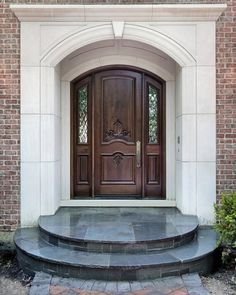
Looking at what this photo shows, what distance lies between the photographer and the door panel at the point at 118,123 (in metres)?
5.48

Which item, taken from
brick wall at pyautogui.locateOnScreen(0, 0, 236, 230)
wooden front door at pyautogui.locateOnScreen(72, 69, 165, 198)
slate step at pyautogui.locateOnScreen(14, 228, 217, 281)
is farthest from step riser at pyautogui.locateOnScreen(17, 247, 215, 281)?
wooden front door at pyautogui.locateOnScreen(72, 69, 165, 198)

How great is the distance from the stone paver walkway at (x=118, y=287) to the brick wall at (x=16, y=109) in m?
1.52

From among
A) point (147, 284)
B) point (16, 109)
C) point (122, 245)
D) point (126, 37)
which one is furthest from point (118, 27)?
point (147, 284)

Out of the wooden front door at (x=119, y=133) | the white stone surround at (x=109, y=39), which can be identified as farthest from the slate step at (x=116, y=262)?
the wooden front door at (x=119, y=133)

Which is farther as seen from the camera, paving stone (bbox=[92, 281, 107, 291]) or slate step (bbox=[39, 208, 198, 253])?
slate step (bbox=[39, 208, 198, 253])

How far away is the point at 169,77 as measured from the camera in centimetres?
532

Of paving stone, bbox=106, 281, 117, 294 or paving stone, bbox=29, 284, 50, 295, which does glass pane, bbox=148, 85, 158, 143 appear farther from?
paving stone, bbox=29, 284, 50, 295

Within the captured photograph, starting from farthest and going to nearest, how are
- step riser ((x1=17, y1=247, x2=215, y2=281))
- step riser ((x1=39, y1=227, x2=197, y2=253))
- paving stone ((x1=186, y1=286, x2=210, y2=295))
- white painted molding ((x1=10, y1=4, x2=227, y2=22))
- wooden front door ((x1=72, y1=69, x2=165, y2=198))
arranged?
1. wooden front door ((x1=72, y1=69, x2=165, y2=198))
2. white painted molding ((x1=10, y1=4, x2=227, y2=22))
3. step riser ((x1=39, y1=227, x2=197, y2=253))
4. step riser ((x1=17, y1=247, x2=215, y2=281))
5. paving stone ((x1=186, y1=286, x2=210, y2=295))

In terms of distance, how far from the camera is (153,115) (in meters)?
5.52

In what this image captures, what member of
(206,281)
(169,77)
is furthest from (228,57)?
(206,281)

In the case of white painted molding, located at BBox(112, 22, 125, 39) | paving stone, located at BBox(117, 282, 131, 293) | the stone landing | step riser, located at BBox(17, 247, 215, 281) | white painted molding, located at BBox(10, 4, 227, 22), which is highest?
white painted molding, located at BBox(10, 4, 227, 22)

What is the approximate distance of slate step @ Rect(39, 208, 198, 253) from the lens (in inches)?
145

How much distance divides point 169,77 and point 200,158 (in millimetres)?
1408

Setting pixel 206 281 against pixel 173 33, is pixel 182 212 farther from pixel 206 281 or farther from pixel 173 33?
pixel 173 33
